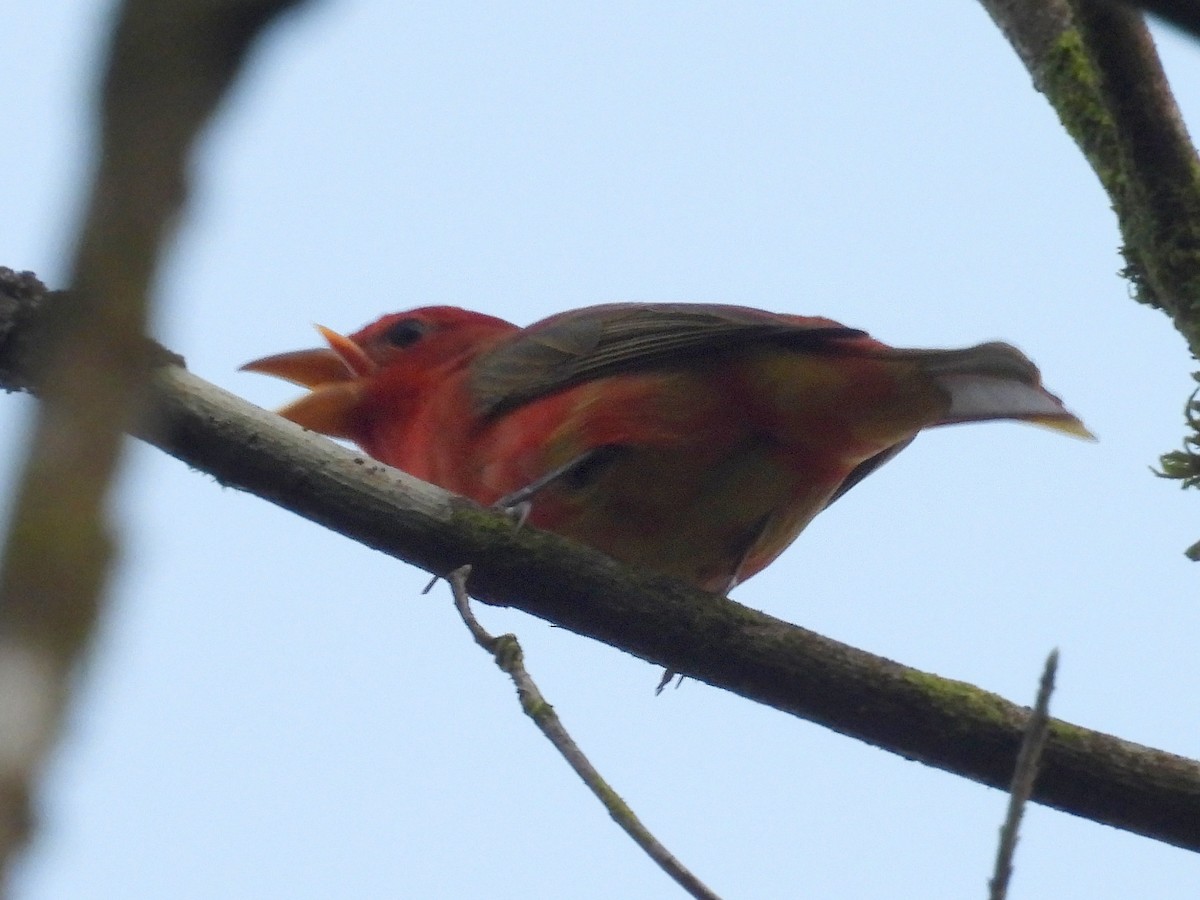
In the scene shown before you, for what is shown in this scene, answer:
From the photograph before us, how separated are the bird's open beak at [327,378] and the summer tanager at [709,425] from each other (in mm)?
664

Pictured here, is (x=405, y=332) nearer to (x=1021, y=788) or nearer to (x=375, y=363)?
(x=375, y=363)

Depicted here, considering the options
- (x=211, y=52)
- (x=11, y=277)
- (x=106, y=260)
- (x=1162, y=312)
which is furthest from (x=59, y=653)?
(x=1162, y=312)

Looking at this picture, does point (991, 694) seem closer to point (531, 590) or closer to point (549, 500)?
point (531, 590)

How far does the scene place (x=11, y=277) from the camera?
3139 mm

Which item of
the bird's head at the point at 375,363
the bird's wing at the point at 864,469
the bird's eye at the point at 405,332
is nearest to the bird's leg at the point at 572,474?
the bird's wing at the point at 864,469

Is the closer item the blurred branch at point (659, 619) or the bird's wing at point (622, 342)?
the blurred branch at point (659, 619)

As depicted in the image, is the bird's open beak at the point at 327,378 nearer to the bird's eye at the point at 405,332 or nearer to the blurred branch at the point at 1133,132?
the bird's eye at the point at 405,332

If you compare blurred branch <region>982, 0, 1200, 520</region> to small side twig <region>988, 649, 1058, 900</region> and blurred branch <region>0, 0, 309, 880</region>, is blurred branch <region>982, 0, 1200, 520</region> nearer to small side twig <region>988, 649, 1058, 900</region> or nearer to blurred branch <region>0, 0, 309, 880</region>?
small side twig <region>988, 649, 1058, 900</region>

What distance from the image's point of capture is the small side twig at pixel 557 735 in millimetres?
2438

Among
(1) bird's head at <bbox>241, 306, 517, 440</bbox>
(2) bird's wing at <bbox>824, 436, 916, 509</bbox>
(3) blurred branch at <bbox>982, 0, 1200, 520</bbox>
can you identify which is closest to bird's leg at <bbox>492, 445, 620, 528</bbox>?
(2) bird's wing at <bbox>824, 436, 916, 509</bbox>

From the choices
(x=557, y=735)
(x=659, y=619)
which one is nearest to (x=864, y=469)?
(x=659, y=619)

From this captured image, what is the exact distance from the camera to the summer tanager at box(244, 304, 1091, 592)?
15.9ft

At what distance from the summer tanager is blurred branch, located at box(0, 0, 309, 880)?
12.2ft

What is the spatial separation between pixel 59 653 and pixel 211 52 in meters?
0.36
